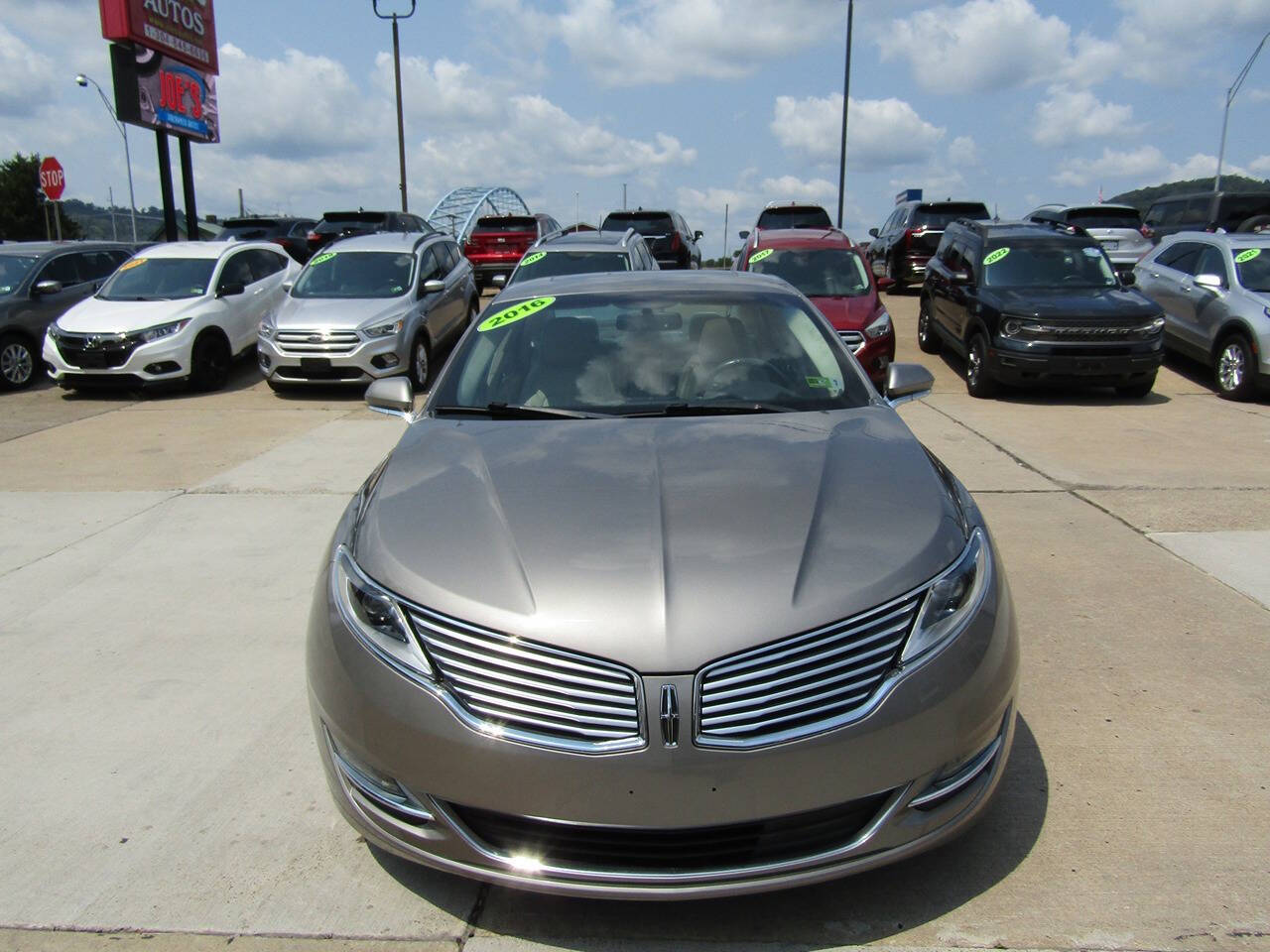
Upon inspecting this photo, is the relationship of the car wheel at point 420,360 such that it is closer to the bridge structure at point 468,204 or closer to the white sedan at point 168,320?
the white sedan at point 168,320

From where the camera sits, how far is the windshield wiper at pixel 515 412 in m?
3.74

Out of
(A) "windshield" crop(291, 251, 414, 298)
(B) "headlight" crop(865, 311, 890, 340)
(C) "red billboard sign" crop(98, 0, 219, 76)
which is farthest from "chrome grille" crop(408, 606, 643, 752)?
(C) "red billboard sign" crop(98, 0, 219, 76)

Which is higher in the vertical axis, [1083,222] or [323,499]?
[1083,222]

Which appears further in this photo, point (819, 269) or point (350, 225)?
point (350, 225)

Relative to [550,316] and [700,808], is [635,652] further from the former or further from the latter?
[550,316]

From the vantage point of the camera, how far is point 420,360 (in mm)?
12320

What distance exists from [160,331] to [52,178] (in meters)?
30.1

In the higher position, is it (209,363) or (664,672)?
(664,672)

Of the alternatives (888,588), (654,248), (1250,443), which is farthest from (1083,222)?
(888,588)

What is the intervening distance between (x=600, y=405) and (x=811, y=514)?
3.94 ft

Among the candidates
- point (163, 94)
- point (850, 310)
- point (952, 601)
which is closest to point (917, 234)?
point (850, 310)

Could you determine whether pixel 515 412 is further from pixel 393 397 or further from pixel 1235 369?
pixel 1235 369

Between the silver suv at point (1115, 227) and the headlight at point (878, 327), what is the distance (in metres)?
10.2

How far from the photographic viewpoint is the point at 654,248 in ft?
69.6
